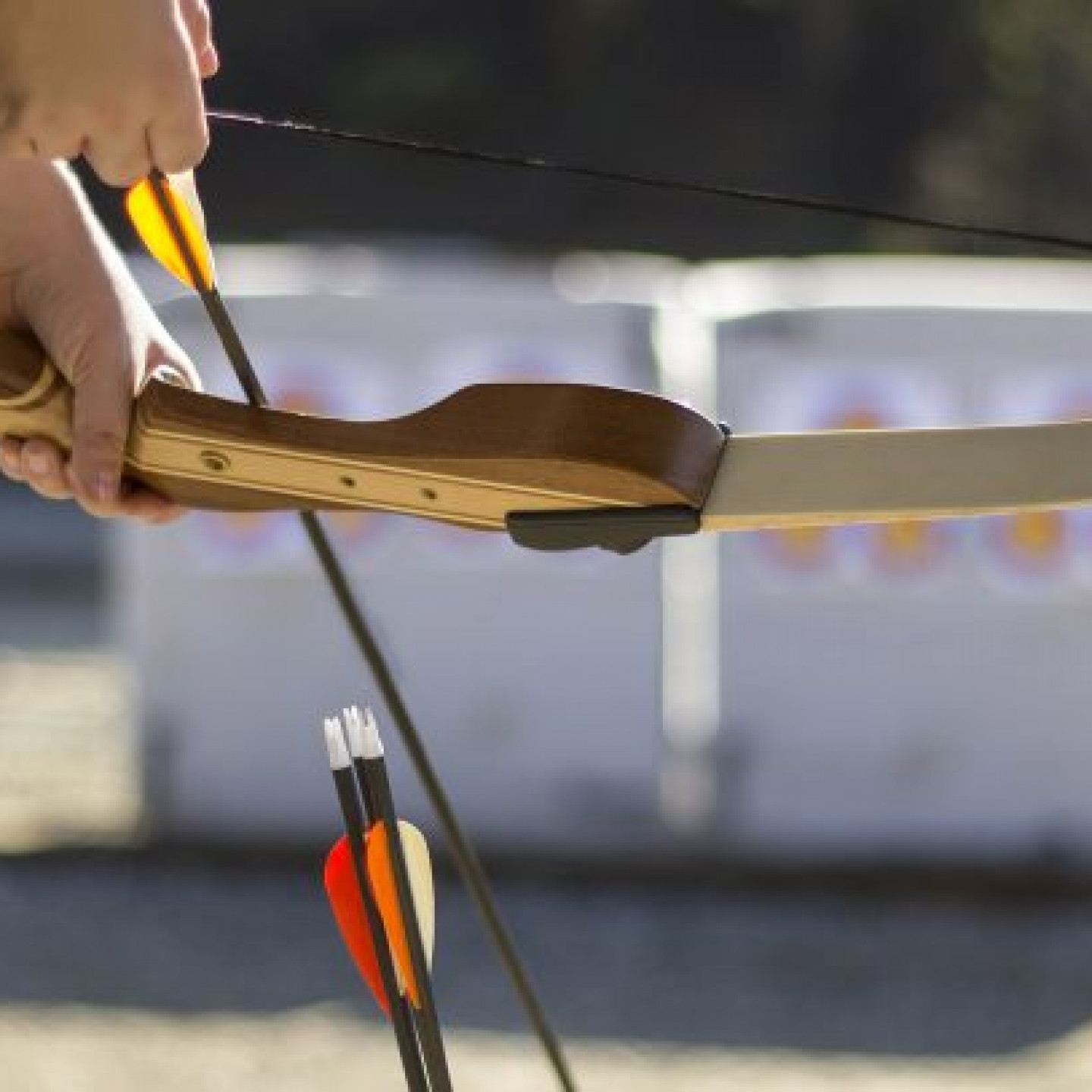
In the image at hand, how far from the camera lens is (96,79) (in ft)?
3.29

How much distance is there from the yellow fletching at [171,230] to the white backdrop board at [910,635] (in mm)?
3078

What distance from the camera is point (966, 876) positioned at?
14.1 feet

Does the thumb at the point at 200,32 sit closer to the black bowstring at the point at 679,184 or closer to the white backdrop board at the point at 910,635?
the black bowstring at the point at 679,184

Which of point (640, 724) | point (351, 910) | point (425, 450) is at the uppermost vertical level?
point (640, 724)

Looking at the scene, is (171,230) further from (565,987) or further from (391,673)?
(565,987)

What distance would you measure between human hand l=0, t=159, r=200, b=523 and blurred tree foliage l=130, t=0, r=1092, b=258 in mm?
13510

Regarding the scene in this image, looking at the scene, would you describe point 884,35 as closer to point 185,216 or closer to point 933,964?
point 933,964

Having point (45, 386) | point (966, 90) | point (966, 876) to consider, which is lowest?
point (45, 386)

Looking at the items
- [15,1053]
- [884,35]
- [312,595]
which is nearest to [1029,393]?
[312,595]

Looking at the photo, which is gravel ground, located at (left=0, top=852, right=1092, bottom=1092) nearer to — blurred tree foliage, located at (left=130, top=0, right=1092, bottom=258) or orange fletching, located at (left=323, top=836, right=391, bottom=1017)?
orange fletching, located at (left=323, top=836, right=391, bottom=1017)

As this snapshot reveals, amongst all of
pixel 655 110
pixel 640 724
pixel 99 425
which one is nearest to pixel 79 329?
pixel 99 425

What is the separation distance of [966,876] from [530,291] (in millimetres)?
1060

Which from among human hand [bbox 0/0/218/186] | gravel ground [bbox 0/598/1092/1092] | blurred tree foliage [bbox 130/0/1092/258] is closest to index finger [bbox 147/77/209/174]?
human hand [bbox 0/0/218/186]

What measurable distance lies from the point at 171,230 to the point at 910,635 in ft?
10.6
